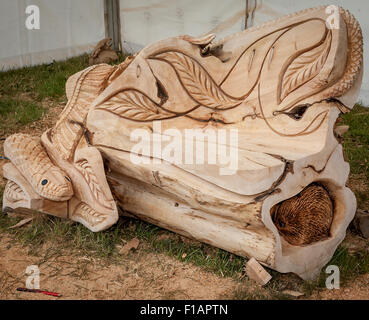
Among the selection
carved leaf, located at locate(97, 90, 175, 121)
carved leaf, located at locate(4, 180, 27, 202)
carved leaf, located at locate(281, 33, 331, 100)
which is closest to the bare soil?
carved leaf, located at locate(4, 180, 27, 202)

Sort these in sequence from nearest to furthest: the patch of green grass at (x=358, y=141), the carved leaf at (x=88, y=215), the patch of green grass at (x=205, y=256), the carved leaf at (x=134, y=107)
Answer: the patch of green grass at (x=205, y=256), the carved leaf at (x=88, y=215), the carved leaf at (x=134, y=107), the patch of green grass at (x=358, y=141)

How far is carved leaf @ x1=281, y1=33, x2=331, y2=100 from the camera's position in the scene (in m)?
2.67

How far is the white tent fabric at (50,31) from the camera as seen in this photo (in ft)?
17.9

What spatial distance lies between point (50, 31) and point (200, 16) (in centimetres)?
179

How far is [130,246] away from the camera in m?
2.85

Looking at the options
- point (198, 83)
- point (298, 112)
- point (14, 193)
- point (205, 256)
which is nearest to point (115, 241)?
point (205, 256)

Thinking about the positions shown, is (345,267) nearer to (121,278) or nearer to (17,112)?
(121,278)

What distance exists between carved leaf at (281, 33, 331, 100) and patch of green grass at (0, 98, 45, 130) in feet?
8.63

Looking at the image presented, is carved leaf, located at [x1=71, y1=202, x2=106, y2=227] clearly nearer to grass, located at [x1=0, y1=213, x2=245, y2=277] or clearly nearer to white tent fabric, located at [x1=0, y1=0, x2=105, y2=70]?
grass, located at [x1=0, y1=213, x2=245, y2=277]

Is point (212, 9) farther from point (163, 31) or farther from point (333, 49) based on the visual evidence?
point (333, 49)

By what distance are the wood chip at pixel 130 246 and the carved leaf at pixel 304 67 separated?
1165mm

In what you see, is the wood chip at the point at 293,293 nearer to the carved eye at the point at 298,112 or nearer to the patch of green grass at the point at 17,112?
the carved eye at the point at 298,112

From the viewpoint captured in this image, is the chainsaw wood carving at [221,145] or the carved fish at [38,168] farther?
the carved fish at [38,168]

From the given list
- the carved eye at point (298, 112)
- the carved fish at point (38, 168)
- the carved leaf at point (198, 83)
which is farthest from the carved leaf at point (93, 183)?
the carved eye at point (298, 112)
